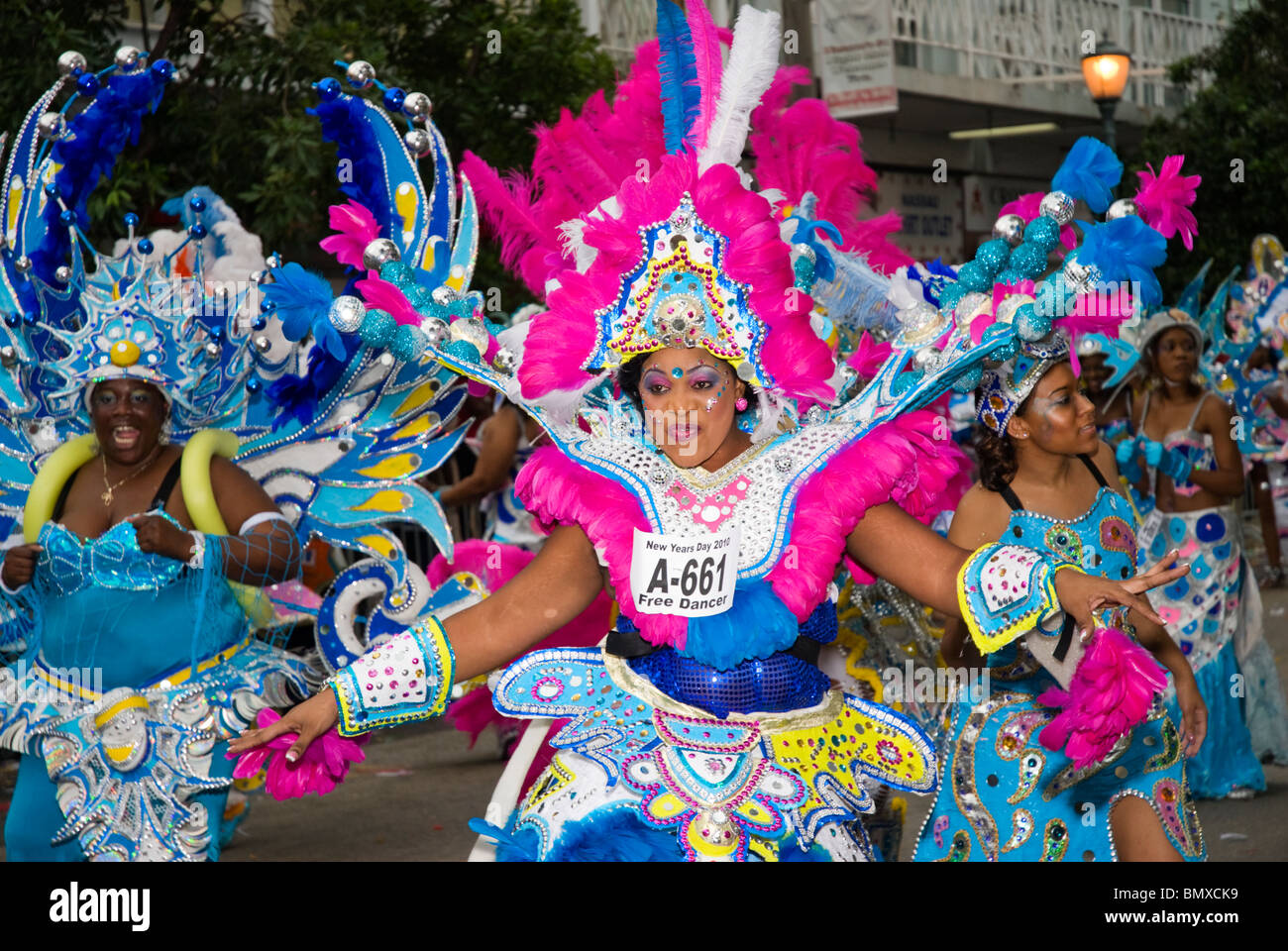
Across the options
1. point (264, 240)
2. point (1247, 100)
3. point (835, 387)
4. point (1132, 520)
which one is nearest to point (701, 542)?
point (835, 387)

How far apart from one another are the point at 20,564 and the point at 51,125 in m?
1.43

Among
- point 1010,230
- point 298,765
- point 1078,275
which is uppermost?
point 1010,230

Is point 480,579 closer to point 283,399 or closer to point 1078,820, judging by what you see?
point 283,399

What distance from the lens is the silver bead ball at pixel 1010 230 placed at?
4078 millimetres

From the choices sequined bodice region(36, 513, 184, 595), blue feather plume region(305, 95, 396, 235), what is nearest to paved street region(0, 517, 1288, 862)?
sequined bodice region(36, 513, 184, 595)

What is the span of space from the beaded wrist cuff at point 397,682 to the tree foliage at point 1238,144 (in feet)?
42.3

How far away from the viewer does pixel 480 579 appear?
18.5 feet

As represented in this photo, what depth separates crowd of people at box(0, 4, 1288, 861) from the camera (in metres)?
3.75

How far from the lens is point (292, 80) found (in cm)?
852

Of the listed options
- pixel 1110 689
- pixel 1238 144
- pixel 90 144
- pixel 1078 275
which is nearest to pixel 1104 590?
pixel 1110 689

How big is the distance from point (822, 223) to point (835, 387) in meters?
1.63

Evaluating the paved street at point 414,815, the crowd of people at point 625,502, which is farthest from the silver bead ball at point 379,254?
the paved street at point 414,815

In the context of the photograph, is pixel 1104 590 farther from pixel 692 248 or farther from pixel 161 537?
pixel 161 537

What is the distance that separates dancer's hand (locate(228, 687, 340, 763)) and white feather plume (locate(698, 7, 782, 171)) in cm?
140
